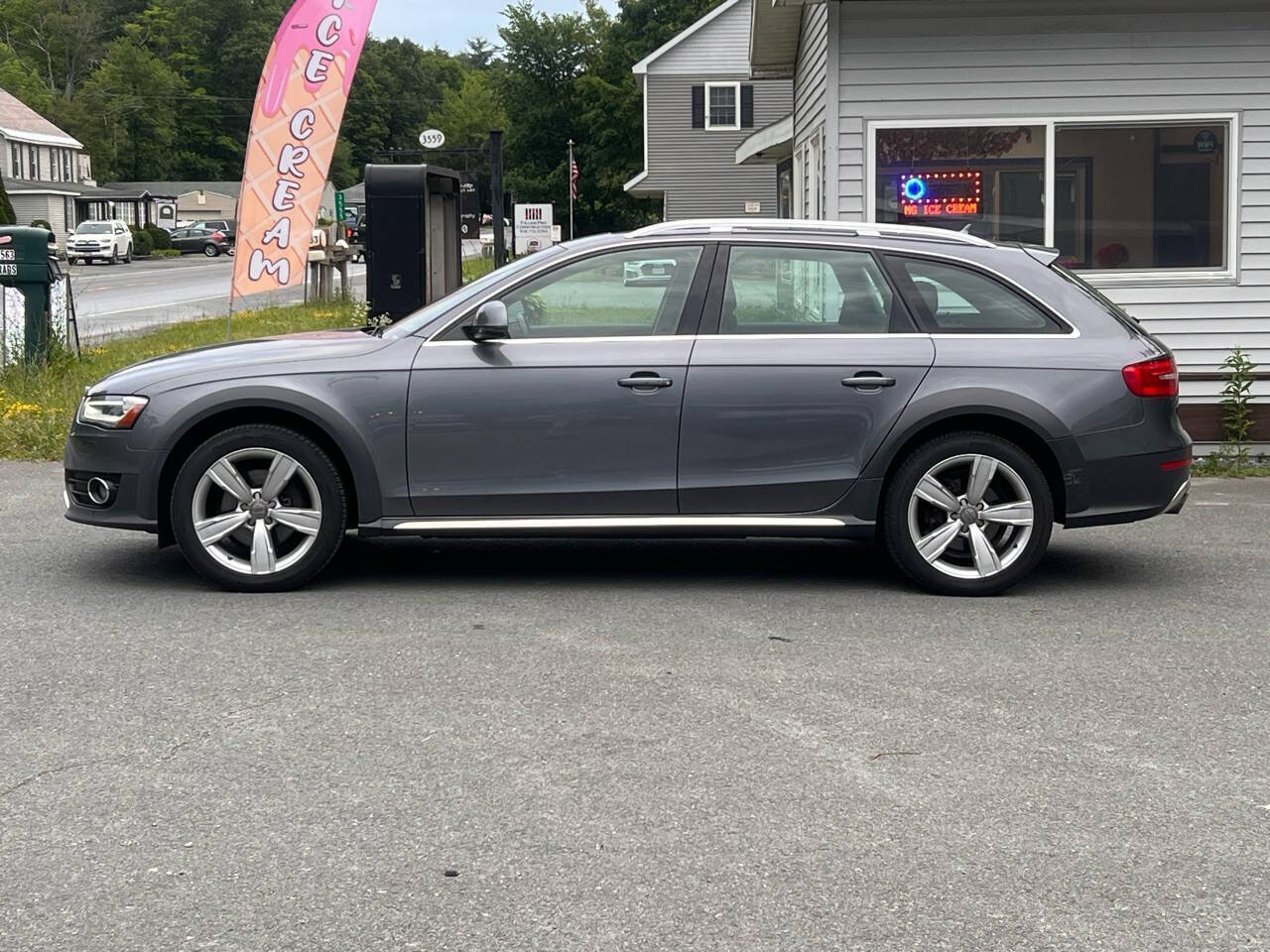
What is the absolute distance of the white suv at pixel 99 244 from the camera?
6378 cm

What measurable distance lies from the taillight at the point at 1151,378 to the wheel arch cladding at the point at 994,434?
0.47 metres

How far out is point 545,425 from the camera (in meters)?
7.01

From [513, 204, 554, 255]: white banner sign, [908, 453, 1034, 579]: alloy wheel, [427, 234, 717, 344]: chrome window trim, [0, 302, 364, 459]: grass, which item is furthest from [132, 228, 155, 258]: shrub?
[908, 453, 1034, 579]: alloy wheel

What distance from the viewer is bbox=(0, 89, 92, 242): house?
273 feet

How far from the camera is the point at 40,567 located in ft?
25.2

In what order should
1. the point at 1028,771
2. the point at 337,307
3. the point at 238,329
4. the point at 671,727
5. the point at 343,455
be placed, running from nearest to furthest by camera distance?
the point at 1028,771
the point at 671,727
the point at 343,455
the point at 238,329
the point at 337,307

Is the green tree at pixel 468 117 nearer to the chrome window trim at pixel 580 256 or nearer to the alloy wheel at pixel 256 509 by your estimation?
the chrome window trim at pixel 580 256

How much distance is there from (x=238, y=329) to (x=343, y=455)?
17.0m

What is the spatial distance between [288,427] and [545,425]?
1104mm

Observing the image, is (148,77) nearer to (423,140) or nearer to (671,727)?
(423,140)

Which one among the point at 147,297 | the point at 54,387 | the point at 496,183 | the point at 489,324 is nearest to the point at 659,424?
the point at 489,324

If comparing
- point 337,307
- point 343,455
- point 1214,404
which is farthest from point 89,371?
point 337,307

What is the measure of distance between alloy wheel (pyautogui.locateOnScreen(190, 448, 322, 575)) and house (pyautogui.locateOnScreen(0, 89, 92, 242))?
7898 centimetres

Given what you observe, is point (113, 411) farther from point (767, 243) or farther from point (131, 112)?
point (131, 112)
